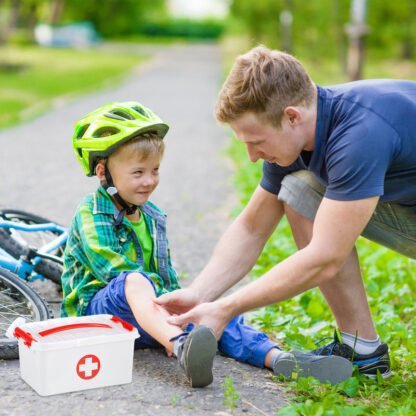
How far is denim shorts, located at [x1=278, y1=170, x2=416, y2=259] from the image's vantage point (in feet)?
10.2

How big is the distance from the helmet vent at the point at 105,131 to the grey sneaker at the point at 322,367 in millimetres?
1319

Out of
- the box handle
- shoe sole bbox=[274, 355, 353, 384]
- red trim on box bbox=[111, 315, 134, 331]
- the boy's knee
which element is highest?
the boy's knee

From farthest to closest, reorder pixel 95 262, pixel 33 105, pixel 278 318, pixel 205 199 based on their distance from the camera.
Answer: pixel 33 105 < pixel 205 199 < pixel 278 318 < pixel 95 262

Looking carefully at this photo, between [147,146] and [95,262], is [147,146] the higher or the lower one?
the higher one

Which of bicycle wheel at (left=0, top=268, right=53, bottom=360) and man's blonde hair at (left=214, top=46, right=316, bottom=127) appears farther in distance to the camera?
bicycle wheel at (left=0, top=268, right=53, bottom=360)

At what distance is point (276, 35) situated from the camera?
35312 millimetres

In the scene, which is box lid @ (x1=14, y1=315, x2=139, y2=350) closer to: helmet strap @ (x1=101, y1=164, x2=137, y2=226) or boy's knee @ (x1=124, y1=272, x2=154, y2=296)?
boy's knee @ (x1=124, y1=272, x2=154, y2=296)

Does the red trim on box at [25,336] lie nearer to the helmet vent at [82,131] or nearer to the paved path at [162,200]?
the paved path at [162,200]

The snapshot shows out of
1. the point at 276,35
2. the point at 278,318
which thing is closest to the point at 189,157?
the point at 278,318

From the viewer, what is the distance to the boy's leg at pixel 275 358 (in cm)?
296

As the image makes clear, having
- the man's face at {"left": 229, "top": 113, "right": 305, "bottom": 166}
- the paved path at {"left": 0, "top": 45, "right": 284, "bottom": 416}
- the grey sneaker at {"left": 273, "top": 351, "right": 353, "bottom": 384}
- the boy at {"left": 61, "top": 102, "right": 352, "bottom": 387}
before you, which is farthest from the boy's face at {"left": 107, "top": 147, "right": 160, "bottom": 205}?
the grey sneaker at {"left": 273, "top": 351, "right": 353, "bottom": 384}

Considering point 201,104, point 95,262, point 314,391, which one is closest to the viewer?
point 314,391

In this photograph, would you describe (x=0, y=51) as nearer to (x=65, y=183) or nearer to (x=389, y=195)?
(x=65, y=183)

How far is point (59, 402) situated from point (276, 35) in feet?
112
